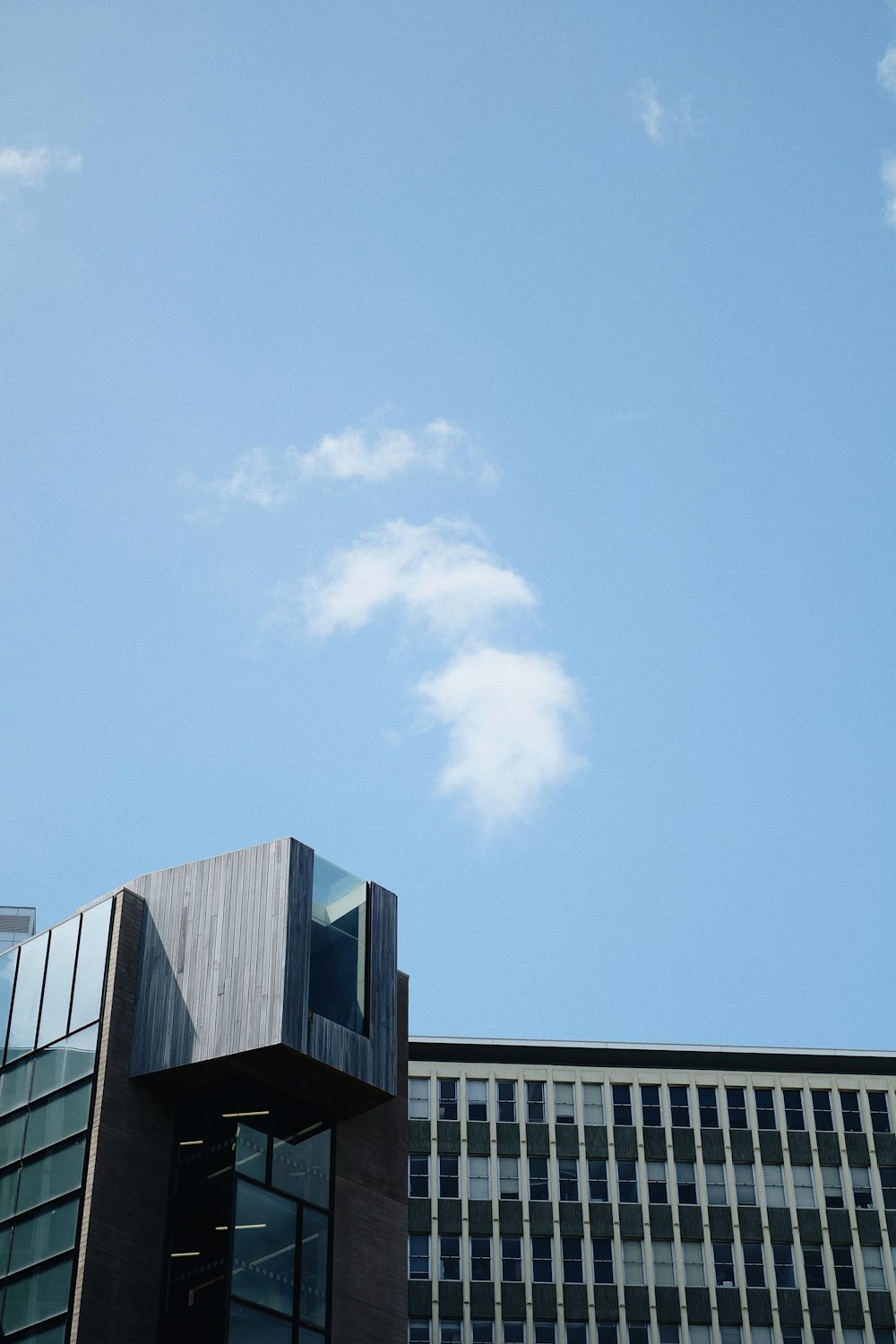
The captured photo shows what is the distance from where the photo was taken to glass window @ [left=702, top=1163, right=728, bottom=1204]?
86500mm

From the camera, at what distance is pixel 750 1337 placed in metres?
83.9

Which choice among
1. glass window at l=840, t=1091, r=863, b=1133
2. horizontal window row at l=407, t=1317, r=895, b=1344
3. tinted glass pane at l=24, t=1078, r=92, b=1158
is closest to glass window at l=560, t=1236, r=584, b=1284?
horizontal window row at l=407, t=1317, r=895, b=1344

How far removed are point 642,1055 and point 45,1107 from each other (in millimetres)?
56164

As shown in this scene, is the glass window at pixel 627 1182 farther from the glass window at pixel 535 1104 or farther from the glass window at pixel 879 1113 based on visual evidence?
the glass window at pixel 879 1113

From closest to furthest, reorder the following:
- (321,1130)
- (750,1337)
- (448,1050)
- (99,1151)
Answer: (99,1151) < (321,1130) < (750,1337) < (448,1050)

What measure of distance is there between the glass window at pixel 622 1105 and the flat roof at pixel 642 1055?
1.06m

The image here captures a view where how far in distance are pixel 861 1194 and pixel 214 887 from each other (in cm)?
5825

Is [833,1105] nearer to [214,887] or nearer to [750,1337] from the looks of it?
[750,1337]

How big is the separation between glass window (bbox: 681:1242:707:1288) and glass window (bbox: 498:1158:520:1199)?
861 centimetres

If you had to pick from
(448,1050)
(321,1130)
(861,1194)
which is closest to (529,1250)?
(448,1050)

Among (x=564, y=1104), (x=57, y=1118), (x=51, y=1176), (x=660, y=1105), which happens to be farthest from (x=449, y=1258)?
(x=51, y=1176)

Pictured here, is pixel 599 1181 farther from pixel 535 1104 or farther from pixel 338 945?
pixel 338 945

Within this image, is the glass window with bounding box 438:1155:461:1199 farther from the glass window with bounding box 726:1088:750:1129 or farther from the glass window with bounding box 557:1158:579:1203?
the glass window with bounding box 726:1088:750:1129

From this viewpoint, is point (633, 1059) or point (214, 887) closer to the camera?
point (214, 887)
